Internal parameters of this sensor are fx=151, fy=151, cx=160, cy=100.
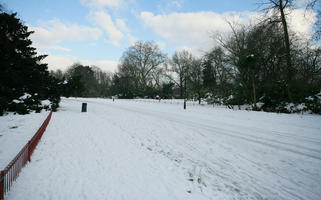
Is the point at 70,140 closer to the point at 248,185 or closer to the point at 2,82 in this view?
the point at 248,185

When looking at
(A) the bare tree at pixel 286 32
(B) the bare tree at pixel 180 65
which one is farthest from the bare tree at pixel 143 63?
(A) the bare tree at pixel 286 32

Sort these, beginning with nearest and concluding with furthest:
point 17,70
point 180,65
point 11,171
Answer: point 11,171, point 17,70, point 180,65

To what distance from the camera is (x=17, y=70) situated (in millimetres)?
10695

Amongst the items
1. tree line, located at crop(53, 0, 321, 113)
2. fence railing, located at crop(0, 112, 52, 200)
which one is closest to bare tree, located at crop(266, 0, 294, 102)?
tree line, located at crop(53, 0, 321, 113)

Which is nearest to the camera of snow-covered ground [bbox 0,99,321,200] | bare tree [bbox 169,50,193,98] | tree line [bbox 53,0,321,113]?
snow-covered ground [bbox 0,99,321,200]

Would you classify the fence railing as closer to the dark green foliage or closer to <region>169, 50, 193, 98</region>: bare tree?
the dark green foliage

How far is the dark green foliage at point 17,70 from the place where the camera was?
389 inches

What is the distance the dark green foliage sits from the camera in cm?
988

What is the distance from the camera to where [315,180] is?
316cm

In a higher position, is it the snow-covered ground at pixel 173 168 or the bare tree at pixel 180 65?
the bare tree at pixel 180 65

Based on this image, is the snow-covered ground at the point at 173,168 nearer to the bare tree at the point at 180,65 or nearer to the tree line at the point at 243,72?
the tree line at the point at 243,72

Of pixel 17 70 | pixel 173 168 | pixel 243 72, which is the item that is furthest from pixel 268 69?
pixel 17 70

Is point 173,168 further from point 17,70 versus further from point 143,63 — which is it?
point 143,63

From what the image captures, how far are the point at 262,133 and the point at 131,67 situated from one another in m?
45.3
